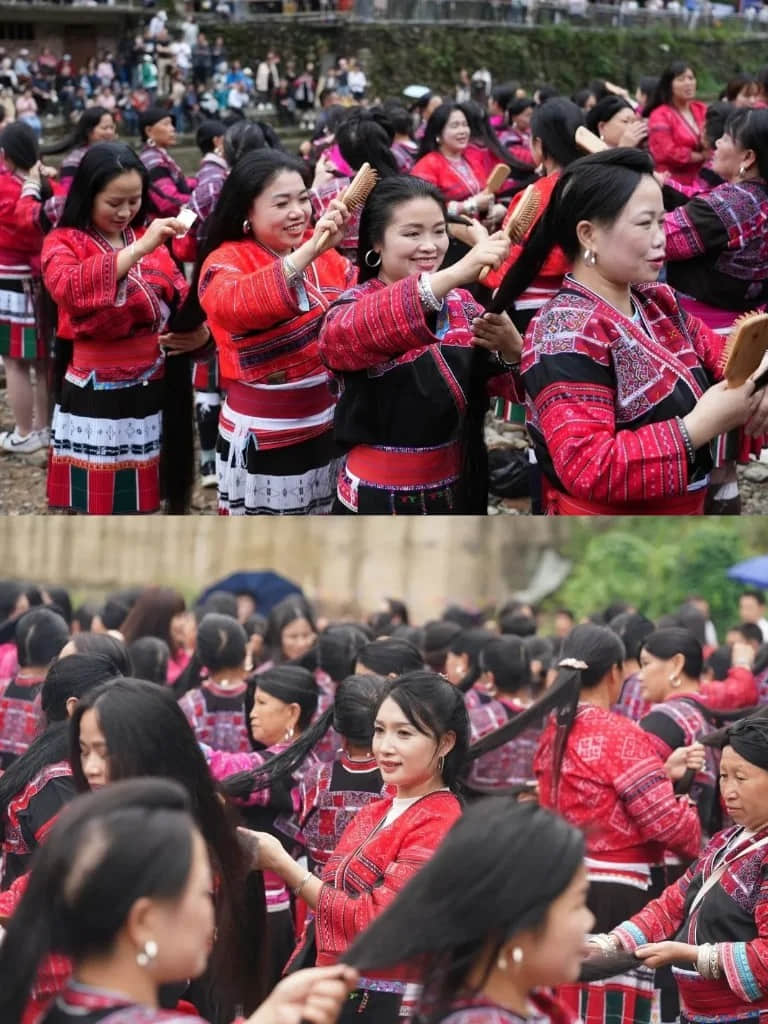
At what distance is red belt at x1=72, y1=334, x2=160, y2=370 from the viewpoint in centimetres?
478

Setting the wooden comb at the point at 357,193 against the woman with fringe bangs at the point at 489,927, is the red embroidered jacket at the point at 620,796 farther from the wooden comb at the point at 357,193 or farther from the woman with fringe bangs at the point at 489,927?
the woman with fringe bangs at the point at 489,927

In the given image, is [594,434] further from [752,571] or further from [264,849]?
[752,571]

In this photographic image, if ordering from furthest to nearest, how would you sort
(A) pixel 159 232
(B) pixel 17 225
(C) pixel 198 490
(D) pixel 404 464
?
(B) pixel 17 225, (C) pixel 198 490, (A) pixel 159 232, (D) pixel 404 464

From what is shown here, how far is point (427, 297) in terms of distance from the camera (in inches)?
124

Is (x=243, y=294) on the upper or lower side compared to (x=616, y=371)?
lower

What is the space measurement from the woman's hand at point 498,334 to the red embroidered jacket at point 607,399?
1.07ft

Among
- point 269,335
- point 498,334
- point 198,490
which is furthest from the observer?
point 198,490

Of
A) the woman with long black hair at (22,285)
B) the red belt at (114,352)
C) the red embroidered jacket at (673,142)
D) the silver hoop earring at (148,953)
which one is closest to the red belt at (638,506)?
the silver hoop earring at (148,953)

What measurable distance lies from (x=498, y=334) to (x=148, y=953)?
1803 millimetres

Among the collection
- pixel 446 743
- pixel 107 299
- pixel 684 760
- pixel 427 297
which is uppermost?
pixel 427 297

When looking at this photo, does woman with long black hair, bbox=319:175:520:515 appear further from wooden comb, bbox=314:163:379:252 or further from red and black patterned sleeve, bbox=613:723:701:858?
red and black patterned sleeve, bbox=613:723:701:858

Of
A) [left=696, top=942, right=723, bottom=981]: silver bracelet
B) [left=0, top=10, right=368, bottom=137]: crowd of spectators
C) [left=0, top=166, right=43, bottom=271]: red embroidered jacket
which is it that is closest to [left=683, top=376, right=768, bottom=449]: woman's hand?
[left=696, top=942, right=723, bottom=981]: silver bracelet

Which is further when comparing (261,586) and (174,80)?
(174,80)

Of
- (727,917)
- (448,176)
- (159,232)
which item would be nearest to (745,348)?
(727,917)
